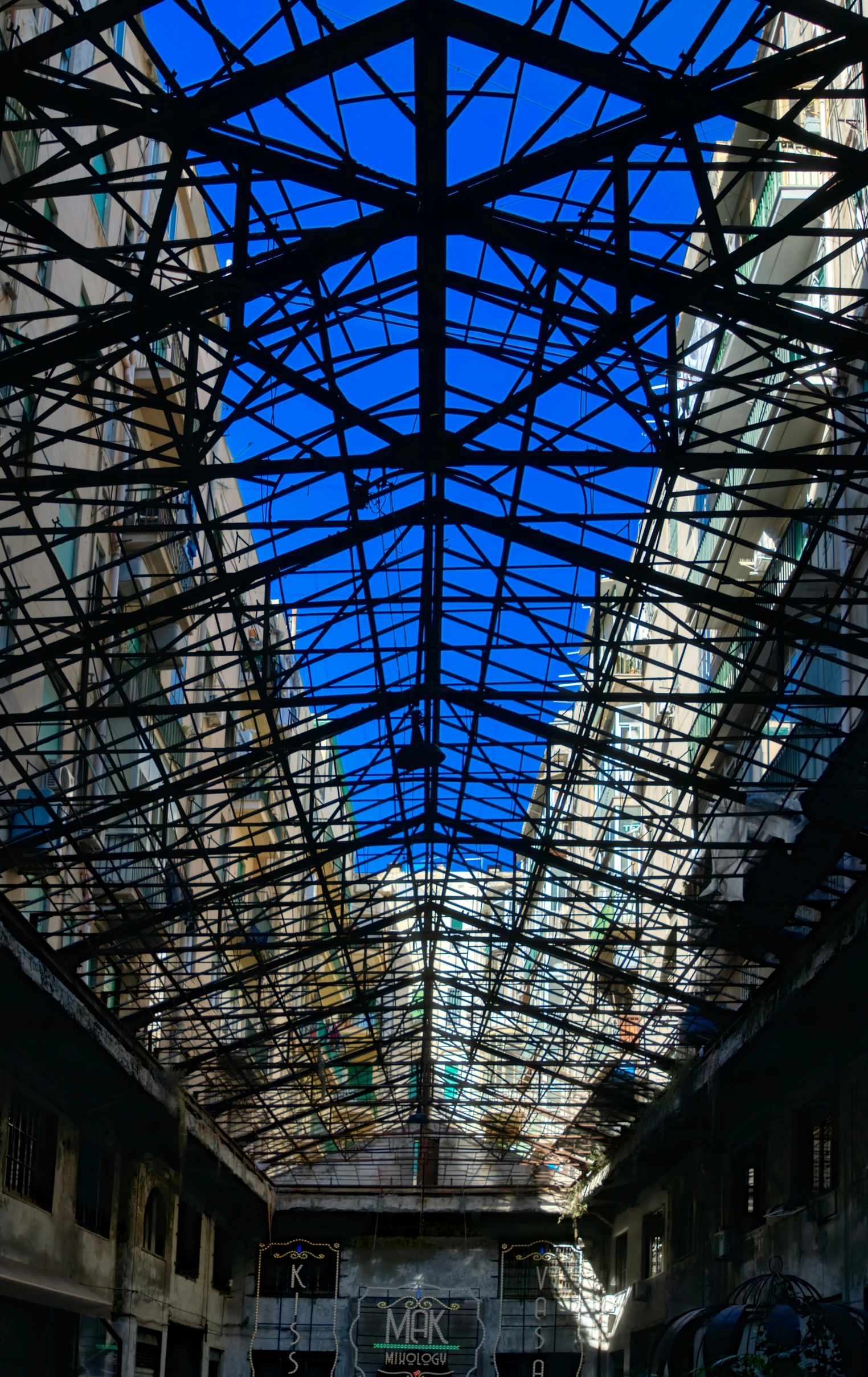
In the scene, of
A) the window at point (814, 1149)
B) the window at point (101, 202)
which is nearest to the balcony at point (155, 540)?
the window at point (101, 202)

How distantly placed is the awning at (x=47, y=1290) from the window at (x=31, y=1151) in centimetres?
109

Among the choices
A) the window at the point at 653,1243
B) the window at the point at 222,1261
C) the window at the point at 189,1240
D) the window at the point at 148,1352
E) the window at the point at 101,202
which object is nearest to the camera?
the window at the point at 101,202

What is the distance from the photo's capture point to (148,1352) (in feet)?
98.0

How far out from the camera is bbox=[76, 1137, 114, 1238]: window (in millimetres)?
25547

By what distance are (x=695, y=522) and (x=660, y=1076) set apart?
62.8 feet

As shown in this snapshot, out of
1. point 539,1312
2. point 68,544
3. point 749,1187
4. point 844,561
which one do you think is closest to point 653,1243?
point 539,1312

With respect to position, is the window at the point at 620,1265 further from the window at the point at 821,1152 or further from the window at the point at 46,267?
the window at the point at 46,267

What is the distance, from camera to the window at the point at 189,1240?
111 ft

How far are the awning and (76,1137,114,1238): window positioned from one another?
165cm

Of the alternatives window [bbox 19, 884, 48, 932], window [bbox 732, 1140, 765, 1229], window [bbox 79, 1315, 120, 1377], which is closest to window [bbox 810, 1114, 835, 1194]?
window [bbox 732, 1140, 765, 1229]

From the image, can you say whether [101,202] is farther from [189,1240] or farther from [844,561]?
[189,1240]

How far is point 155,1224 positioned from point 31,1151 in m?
9.43

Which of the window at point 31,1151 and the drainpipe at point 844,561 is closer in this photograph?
the drainpipe at point 844,561

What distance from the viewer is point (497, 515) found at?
17453 millimetres
